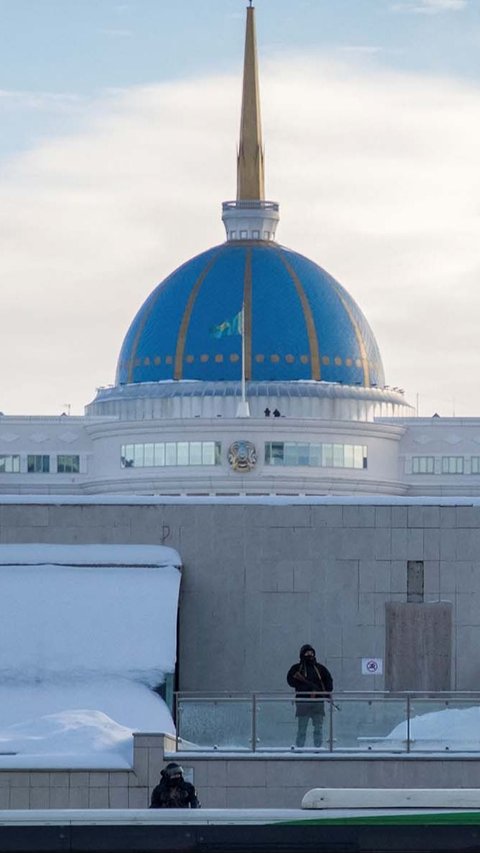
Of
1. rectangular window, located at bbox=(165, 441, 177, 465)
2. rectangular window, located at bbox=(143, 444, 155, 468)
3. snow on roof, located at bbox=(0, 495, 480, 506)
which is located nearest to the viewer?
snow on roof, located at bbox=(0, 495, 480, 506)

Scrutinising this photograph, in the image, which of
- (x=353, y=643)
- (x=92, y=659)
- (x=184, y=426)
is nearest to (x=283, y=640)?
(x=353, y=643)

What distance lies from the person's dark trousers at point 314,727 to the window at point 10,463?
342 ft

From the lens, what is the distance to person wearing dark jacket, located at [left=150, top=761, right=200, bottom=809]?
25.3 m

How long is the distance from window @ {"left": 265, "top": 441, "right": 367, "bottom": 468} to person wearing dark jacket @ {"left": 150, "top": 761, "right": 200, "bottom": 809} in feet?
339

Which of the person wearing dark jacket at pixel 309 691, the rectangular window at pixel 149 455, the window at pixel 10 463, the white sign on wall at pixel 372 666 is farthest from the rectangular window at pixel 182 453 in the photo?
the person wearing dark jacket at pixel 309 691

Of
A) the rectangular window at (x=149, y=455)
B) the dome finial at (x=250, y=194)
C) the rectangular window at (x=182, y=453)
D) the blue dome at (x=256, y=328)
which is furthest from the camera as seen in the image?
the dome finial at (x=250, y=194)

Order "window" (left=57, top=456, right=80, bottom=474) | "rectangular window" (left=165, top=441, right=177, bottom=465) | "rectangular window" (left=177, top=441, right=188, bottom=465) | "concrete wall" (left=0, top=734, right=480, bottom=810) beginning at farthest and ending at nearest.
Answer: "window" (left=57, top=456, right=80, bottom=474)
"rectangular window" (left=165, top=441, right=177, bottom=465)
"rectangular window" (left=177, top=441, right=188, bottom=465)
"concrete wall" (left=0, top=734, right=480, bottom=810)

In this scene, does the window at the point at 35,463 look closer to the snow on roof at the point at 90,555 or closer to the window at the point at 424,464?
the window at the point at 424,464

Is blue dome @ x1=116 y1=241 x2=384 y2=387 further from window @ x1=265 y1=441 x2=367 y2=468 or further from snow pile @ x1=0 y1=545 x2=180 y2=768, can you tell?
snow pile @ x1=0 y1=545 x2=180 y2=768

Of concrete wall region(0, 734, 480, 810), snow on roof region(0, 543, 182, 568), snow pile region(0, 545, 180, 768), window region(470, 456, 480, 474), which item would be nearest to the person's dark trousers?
concrete wall region(0, 734, 480, 810)

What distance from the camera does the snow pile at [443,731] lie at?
32.1 metres

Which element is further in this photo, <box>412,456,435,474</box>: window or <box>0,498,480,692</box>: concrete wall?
<box>412,456,435,474</box>: window

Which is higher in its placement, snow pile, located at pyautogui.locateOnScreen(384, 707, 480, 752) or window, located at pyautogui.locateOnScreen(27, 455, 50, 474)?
window, located at pyautogui.locateOnScreen(27, 455, 50, 474)

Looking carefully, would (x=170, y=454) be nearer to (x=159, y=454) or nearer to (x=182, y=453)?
(x=159, y=454)
